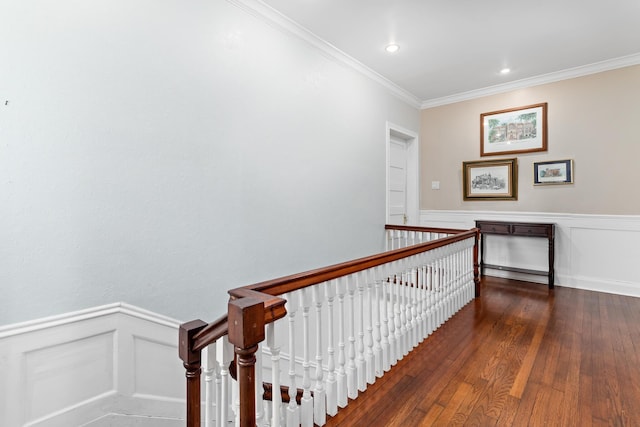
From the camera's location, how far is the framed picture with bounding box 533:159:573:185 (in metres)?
4.23

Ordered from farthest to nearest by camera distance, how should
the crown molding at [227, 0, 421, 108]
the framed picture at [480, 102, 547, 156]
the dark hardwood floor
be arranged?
the framed picture at [480, 102, 547, 156] < the crown molding at [227, 0, 421, 108] < the dark hardwood floor

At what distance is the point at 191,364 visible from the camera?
1276 millimetres

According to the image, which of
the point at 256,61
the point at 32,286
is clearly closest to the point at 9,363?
the point at 32,286

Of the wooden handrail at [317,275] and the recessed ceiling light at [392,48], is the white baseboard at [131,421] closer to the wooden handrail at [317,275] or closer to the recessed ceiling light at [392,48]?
the wooden handrail at [317,275]

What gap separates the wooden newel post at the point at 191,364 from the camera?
1256 millimetres

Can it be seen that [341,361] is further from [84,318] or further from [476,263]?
[476,263]

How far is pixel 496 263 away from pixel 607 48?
2.94m

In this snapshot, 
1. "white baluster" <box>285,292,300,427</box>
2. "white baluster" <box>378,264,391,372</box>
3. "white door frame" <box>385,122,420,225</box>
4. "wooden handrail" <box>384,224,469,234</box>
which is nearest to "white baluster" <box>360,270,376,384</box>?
"white baluster" <box>378,264,391,372</box>

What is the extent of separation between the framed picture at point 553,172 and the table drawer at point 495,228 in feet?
2.47

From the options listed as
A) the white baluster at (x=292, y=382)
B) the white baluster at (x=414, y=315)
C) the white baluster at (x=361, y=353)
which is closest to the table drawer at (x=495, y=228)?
the white baluster at (x=414, y=315)

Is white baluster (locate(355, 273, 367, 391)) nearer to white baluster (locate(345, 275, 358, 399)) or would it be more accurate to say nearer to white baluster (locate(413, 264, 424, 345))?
white baluster (locate(345, 275, 358, 399))

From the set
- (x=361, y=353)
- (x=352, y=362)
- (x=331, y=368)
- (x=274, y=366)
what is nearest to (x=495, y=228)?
(x=361, y=353)

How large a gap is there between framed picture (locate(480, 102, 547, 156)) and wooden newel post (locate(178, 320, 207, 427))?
4.88 metres

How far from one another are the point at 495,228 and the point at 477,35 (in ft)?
8.33
